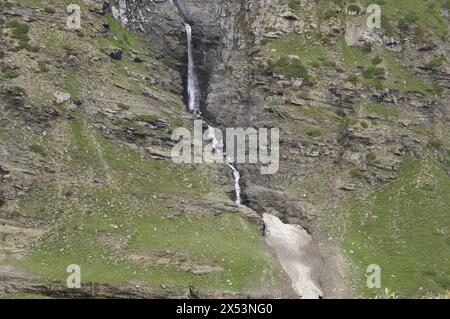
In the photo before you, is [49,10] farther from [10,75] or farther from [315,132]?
[315,132]

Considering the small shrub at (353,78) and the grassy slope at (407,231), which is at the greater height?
the small shrub at (353,78)

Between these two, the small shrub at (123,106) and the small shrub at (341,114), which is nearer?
the small shrub at (123,106)

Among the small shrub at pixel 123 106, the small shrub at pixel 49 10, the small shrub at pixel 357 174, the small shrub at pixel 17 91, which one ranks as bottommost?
the small shrub at pixel 357 174

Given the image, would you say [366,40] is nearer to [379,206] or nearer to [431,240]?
[379,206]

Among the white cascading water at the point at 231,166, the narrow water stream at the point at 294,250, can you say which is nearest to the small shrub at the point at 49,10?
the white cascading water at the point at 231,166

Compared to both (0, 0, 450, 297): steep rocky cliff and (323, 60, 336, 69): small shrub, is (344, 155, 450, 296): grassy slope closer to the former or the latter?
(0, 0, 450, 297): steep rocky cliff

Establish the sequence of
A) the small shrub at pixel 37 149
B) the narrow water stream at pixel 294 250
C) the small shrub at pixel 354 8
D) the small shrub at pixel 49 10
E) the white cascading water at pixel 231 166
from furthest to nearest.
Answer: the small shrub at pixel 354 8
the small shrub at pixel 49 10
the white cascading water at pixel 231 166
the small shrub at pixel 37 149
the narrow water stream at pixel 294 250

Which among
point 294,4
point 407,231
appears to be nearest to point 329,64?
point 294,4

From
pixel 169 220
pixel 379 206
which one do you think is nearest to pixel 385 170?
pixel 379 206

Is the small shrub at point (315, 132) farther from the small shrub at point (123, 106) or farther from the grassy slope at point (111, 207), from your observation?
Result: the small shrub at point (123, 106)
